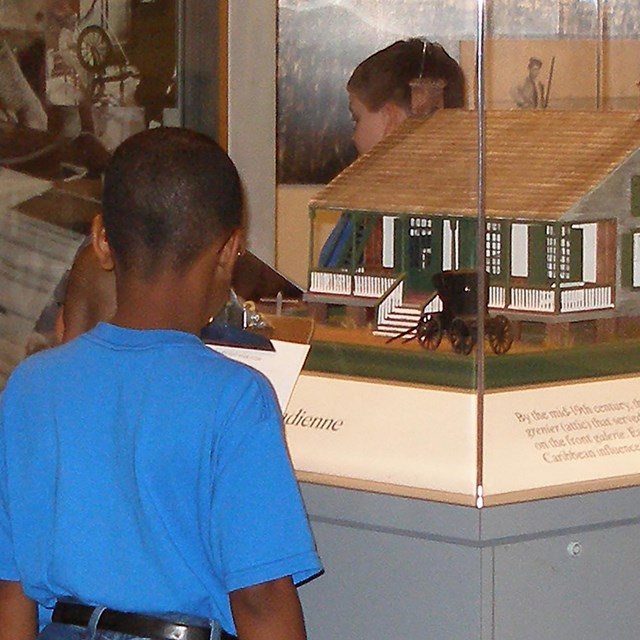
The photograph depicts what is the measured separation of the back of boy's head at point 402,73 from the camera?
5.35 feet

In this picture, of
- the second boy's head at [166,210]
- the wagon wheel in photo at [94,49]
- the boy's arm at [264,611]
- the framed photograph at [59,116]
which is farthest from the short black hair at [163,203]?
the wagon wheel in photo at [94,49]

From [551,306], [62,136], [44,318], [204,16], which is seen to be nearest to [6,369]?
[44,318]

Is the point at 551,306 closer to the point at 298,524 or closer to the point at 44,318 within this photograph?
the point at 298,524

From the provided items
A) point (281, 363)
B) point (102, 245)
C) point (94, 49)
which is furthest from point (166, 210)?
point (94, 49)

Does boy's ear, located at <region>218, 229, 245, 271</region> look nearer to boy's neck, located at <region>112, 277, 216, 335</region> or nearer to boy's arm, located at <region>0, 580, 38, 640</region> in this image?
boy's neck, located at <region>112, 277, 216, 335</region>

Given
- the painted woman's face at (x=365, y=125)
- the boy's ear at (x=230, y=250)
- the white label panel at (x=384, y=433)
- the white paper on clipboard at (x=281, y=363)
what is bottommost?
the white label panel at (x=384, y=433)

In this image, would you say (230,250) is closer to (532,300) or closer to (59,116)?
(532,300)

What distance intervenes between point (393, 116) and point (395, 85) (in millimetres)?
38

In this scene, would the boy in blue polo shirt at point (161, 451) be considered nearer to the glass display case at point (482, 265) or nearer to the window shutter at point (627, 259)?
the glass display case at point (482, 265)

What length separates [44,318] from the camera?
2.59 metres

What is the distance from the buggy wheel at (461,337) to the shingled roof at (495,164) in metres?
0.13

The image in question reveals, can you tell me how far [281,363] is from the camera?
1736mm

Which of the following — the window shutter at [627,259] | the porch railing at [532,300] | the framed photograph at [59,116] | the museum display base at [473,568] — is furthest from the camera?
the framed photograph at [59,116]

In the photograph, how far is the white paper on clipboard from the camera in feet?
5.65
